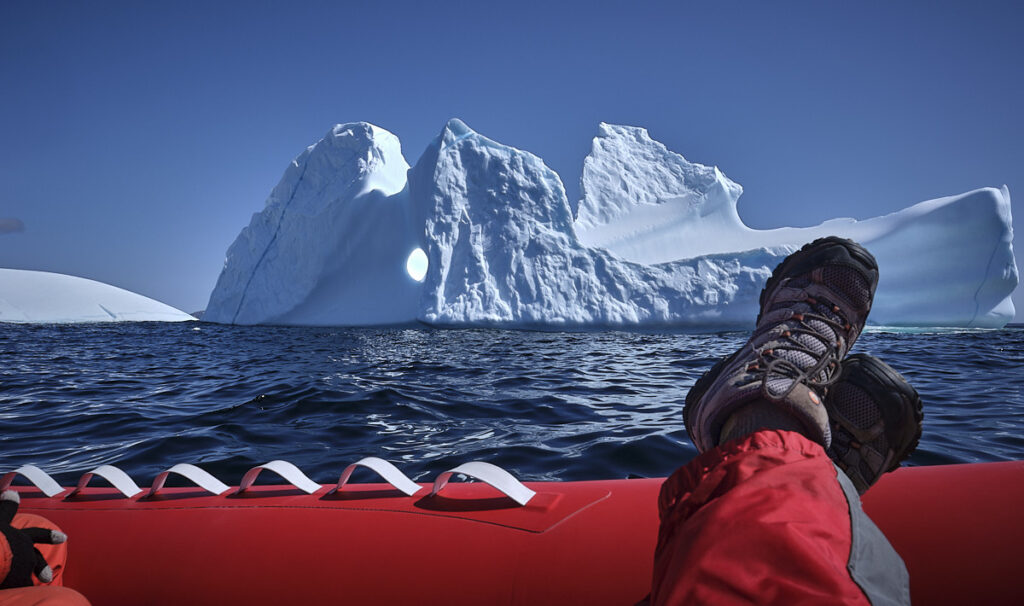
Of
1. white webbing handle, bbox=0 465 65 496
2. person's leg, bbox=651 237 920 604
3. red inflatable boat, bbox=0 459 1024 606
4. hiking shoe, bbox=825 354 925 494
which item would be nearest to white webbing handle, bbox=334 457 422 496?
red inflatable boat, bbox=0 459 1024 606

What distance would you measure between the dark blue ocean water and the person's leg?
811 millimetres

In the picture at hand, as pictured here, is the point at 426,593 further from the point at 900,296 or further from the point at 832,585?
the point at 900,296

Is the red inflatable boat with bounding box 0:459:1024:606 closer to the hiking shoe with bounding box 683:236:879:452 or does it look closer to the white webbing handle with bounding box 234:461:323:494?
the white webbing handle with bounding box 234:461:323:494

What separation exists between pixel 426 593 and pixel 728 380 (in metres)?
0.74

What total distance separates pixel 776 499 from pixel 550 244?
10472 millimetres

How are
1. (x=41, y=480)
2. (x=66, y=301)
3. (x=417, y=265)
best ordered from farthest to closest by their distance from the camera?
1. (x=66, y=301)
2. (x=417, y=265)
3. (x=41, y=480)

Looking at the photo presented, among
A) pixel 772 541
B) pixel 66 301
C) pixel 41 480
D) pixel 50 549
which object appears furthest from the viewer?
pixel 66 301

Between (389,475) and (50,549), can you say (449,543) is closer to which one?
(389,475)

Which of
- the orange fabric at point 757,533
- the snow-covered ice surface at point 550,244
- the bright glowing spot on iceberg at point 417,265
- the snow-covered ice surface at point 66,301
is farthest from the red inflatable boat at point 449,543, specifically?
the snow-covered ice surface at point 66,301

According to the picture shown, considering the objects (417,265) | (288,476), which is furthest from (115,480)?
(417,265)

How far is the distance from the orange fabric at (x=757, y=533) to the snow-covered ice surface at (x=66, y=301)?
25793mm

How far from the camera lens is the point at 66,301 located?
21.3m

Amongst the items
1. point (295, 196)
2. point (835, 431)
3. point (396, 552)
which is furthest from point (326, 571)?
point (295, 196)

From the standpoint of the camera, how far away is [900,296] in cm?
1084
